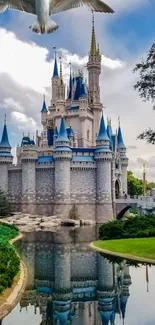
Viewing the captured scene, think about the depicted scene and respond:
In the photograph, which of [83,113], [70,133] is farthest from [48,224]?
[83,113]

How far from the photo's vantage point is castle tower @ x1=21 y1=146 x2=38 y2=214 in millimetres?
46875

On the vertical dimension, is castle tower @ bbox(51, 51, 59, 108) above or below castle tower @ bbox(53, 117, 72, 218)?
above

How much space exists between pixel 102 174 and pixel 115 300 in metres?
35.9

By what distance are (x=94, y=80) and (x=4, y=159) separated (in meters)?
19.8

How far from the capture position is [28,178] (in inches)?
1857

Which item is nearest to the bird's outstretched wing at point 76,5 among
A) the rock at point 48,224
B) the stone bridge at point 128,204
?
the rock at point 48,224

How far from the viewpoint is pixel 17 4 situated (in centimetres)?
321

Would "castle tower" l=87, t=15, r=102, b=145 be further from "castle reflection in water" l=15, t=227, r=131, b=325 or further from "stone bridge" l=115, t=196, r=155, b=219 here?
"castle reflection in water" l=15, t=227, r=131, b=325

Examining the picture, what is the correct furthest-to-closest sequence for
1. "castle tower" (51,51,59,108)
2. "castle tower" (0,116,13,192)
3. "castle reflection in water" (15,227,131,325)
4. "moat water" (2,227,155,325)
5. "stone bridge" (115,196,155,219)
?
"castle tower" (51,51,59,108) → "castle tower" (0,116,13,192) → "stone bridge" (115,196,155,219) → "castle reflection in water" (15,227,131,325) → "moat water" (2,227,155,325)

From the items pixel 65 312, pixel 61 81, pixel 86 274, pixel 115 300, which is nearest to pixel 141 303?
pixel 115 300

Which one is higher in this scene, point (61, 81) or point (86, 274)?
point (61, 81)

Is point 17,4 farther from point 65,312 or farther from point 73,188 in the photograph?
point 73,188

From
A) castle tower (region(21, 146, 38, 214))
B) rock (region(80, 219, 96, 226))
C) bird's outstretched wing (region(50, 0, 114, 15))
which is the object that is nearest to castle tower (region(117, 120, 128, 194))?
rock (region(80, 219, 96, 226))

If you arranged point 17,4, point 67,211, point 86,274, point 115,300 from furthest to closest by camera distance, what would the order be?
point 67,211, point 86,274, point 115,300, point 17,4
